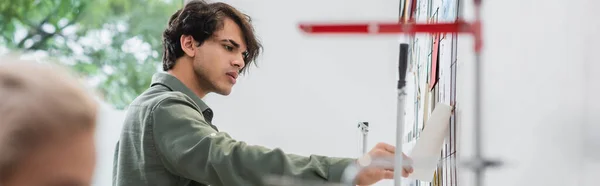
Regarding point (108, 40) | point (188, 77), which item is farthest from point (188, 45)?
point (108, 40)

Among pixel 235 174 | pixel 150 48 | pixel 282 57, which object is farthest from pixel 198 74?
pixel 150 48

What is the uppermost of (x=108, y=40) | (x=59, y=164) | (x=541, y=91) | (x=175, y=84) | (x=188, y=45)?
(x=108, y=40)

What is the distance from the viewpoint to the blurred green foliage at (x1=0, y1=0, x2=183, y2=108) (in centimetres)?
301

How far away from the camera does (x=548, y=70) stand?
72 cm

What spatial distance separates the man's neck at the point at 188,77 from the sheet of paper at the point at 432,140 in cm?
63

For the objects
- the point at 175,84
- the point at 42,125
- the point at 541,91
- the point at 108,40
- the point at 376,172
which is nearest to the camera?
the point at 42,125

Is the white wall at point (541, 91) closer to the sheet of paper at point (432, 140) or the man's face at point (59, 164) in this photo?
the sheet of paper at point (432, 140)

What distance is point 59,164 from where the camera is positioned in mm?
Answer: 631

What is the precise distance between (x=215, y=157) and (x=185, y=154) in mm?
81

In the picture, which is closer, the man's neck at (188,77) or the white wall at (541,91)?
the white wall at (541,91)

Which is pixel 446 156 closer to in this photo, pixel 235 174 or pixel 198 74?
pixel 235 174

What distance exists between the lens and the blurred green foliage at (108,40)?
3.01 meters

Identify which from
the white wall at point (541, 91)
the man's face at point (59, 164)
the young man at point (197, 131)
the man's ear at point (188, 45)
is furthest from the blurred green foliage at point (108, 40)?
the man's face at point (59, 164)

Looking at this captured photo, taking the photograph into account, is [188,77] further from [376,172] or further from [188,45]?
[376,172]
